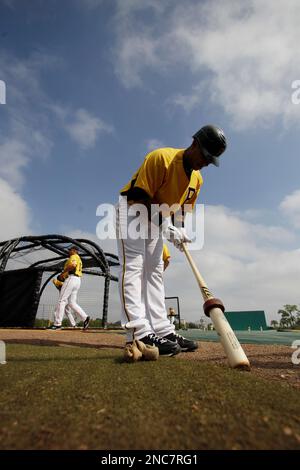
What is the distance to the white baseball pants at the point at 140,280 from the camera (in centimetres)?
250

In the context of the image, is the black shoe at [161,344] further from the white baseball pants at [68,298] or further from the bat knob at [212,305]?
the white baseball pants at [68,298]

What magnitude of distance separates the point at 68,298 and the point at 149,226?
235 inches

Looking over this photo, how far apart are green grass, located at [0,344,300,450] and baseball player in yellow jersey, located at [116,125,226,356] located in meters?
0.92

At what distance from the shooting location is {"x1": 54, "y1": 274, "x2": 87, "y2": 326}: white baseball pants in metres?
7.80

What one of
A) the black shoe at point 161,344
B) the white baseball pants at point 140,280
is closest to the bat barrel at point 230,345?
the black shoe at point 161,344

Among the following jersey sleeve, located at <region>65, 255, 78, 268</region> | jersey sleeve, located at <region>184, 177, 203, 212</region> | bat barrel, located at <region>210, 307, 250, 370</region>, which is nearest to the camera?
bat barrel, located at <region>210, 307, 250, 370</region>

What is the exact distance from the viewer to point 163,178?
2762 mm

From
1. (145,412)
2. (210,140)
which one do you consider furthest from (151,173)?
(145,412)

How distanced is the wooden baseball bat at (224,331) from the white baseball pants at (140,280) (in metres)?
0.61

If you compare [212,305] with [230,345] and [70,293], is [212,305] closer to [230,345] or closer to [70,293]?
[230,345]

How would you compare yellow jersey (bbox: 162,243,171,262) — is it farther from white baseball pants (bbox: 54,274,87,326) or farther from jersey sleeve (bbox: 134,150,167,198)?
white baseball pants (bbox: 54,274,87,326)

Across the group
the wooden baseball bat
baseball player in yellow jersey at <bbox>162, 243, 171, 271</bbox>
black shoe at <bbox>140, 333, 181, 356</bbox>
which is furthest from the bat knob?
baseball player in yellow jersey at <bbox>162, 243, 171, 271</bbox>

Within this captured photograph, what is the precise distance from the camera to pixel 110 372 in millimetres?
1707
